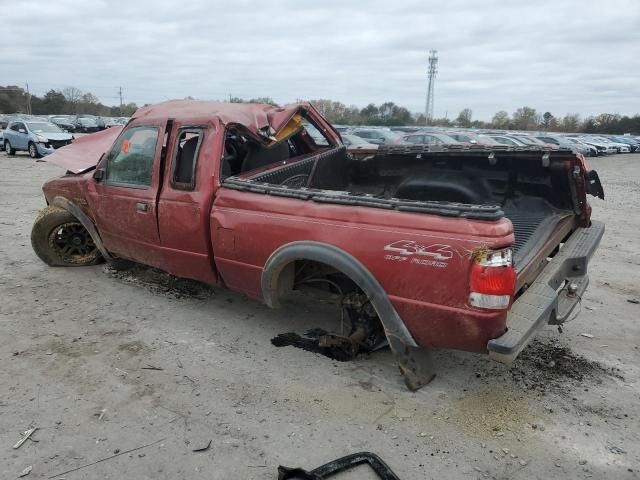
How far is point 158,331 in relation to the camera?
418 cm

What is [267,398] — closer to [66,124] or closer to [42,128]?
[42,128]

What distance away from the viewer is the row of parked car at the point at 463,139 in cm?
1706

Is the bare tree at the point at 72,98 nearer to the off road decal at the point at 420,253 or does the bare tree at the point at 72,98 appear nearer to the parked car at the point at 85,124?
the parked car at the point at 85,124

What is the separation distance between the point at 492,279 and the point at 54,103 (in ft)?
275

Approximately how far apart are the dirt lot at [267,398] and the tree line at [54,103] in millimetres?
63897

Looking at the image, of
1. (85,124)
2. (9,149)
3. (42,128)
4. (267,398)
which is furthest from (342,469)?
(85,124)

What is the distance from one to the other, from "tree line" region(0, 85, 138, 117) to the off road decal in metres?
65.5

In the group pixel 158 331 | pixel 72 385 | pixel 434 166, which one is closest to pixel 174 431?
pixel 72 385

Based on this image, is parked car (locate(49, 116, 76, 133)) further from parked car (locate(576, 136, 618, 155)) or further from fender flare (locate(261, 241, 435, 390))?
fender flare (locate(261, 241, 435, 390))

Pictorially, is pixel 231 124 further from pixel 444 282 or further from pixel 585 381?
pixel 585 381

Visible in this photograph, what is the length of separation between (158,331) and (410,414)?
2.24m

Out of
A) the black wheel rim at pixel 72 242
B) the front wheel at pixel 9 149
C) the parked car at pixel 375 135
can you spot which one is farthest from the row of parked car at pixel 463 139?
the front wheel at pixel 9 149

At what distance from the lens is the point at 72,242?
5750mm

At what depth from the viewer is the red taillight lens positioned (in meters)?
2.67
